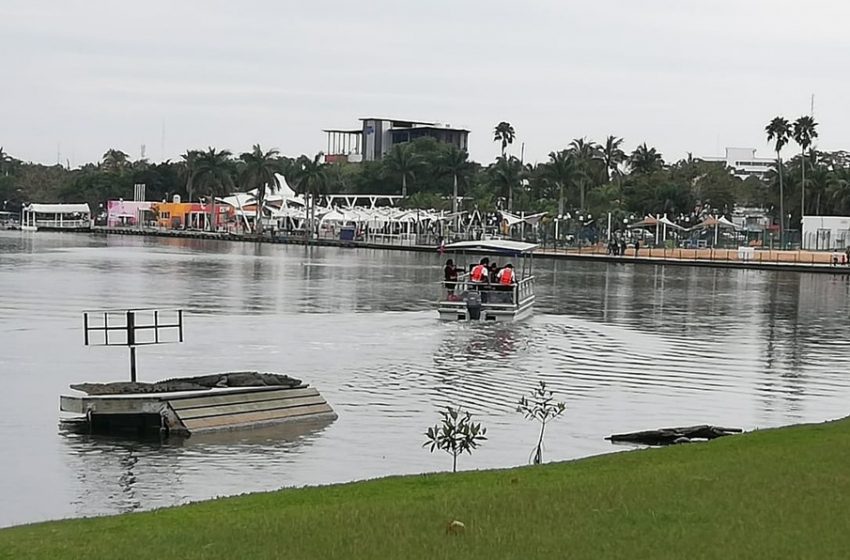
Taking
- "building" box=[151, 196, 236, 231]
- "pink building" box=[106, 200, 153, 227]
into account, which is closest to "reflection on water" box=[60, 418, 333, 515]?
"building" box=[151, 196, 236, 231]

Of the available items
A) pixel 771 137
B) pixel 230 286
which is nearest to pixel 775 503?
pixel 230 286

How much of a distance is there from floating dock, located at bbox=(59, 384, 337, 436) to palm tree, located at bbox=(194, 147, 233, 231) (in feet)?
456

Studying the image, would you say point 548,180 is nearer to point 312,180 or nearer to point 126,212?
point 312,180

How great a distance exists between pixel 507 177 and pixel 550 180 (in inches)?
221

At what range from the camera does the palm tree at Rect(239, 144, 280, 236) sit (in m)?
143

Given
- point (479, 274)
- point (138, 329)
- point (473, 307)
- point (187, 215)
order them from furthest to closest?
point (187, 215), point (479, 274), point (473, 307), point (138, 329)

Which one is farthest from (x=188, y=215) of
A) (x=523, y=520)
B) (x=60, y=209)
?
(x=523, y=520)

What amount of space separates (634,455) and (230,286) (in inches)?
1675

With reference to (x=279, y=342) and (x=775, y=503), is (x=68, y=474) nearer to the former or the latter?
(x=775, y=503)

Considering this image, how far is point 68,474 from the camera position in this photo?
53.5 ft

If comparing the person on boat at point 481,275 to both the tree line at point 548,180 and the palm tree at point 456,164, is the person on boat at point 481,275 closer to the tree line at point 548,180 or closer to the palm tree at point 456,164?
the tree line at point 548,180

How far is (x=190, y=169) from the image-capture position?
549 ft

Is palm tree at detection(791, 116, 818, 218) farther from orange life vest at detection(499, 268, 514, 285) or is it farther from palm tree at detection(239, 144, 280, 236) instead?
orange life vest at detection(499, 268, 514, 285)

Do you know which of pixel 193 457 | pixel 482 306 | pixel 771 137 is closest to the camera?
pixel 193 457
